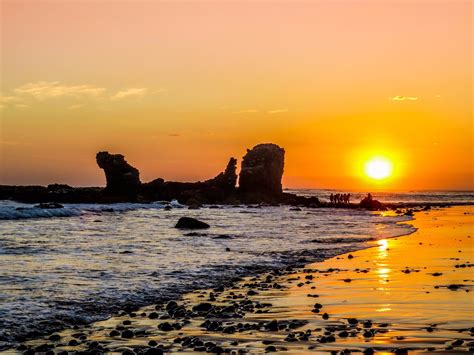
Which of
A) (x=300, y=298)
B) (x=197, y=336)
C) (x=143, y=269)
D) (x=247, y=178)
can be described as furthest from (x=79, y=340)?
(x=247, y=178)

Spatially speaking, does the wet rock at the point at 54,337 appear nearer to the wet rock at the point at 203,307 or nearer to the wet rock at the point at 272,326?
the wet rock at the point at 203,307

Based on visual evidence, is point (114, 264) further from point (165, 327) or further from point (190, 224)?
point (190, 224)

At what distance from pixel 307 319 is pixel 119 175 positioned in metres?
95.9

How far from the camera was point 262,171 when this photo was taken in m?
119

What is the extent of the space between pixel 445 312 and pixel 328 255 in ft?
46.7

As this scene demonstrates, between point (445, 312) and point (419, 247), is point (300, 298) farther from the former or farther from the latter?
point (419, 247)

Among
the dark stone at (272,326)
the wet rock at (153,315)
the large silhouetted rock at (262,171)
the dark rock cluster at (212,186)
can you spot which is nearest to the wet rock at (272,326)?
the dark stone at (272,326)

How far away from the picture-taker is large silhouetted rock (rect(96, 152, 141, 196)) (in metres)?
104

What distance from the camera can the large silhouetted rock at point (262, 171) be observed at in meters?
119

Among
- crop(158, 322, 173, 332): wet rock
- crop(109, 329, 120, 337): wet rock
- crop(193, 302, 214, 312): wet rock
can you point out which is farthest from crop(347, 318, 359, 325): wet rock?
crop(109, 329, 120, 337): wet rock

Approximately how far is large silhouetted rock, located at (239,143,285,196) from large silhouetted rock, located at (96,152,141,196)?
25.0 meters

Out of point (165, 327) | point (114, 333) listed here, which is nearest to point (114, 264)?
point (165, 327)

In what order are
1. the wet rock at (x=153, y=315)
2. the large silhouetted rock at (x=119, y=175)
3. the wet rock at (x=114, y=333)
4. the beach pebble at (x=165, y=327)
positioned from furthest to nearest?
the large silhouetted rock at (x=119, y=175)
the wet rock at (x=153, y=315)
the beach pebble at (x=165, y=327)
the wet rock at (x=114, y=333)

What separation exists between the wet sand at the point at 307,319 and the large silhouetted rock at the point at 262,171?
99303 mm
